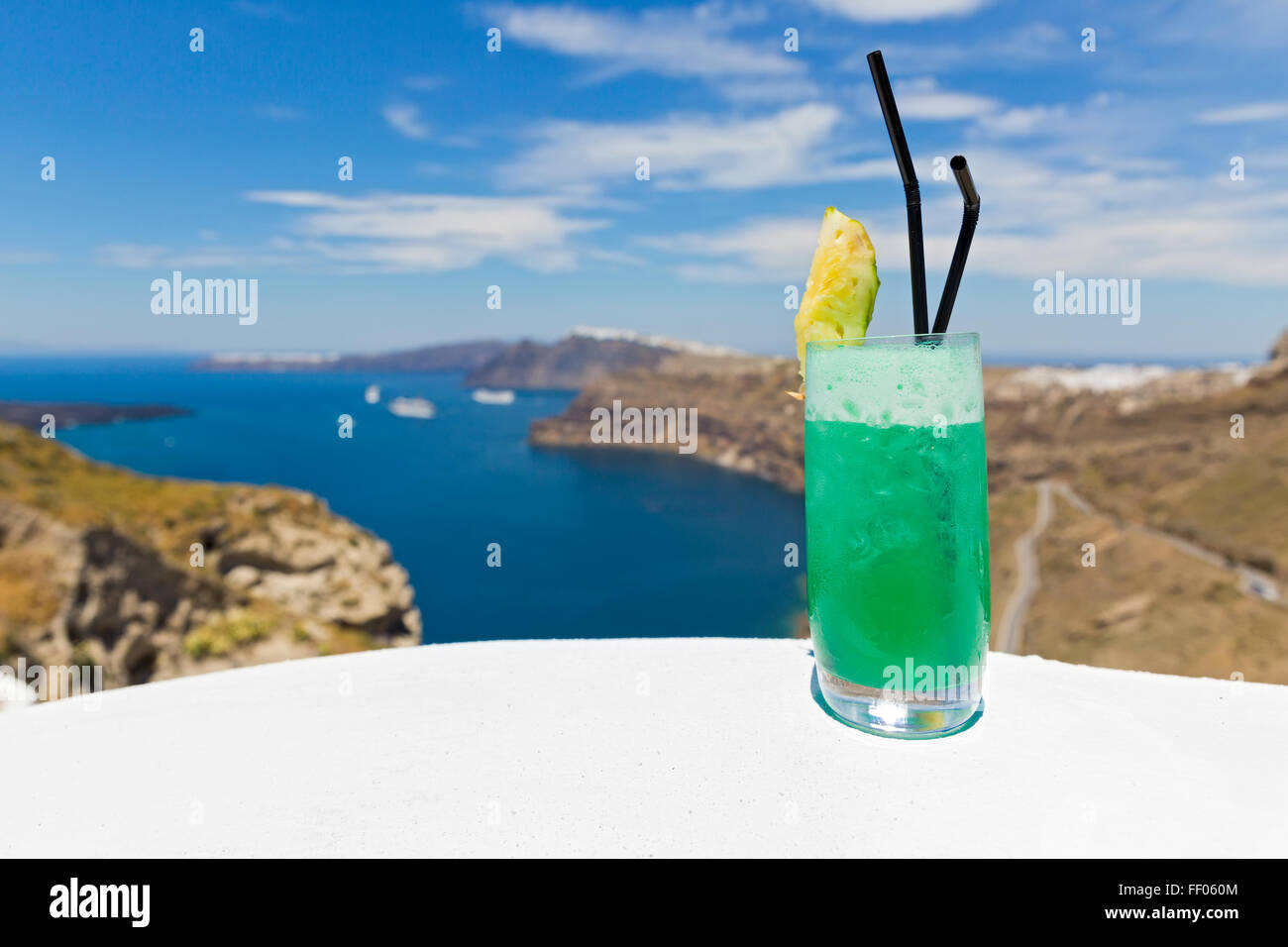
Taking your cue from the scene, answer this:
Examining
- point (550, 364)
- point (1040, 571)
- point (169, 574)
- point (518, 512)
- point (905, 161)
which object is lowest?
point (1040, 571)

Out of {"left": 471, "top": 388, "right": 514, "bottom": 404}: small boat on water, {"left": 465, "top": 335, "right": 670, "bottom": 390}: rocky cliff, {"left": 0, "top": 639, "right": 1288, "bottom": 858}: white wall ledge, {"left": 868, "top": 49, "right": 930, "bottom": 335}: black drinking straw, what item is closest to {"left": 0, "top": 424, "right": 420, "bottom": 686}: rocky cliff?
{"left": 0, "top": 639, "right": 1288, "bottom": 858}: white wall ledge

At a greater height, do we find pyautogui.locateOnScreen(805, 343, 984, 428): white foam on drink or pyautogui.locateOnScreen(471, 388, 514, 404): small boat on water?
pyautogui.locateOnScreen(471, 388, 514, 404): small boat on water

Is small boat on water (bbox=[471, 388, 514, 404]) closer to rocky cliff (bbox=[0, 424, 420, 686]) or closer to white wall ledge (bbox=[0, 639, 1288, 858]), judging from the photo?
rocky cliff (bbox=[0, 424, 420, 686])

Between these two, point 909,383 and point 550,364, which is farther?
point 550,364

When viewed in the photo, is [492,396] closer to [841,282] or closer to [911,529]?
[841,282]

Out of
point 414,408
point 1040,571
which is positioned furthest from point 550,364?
point 1040,571

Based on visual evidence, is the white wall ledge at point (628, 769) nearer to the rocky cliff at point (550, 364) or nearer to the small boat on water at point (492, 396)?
the rocky cliff at point (550, 364)
